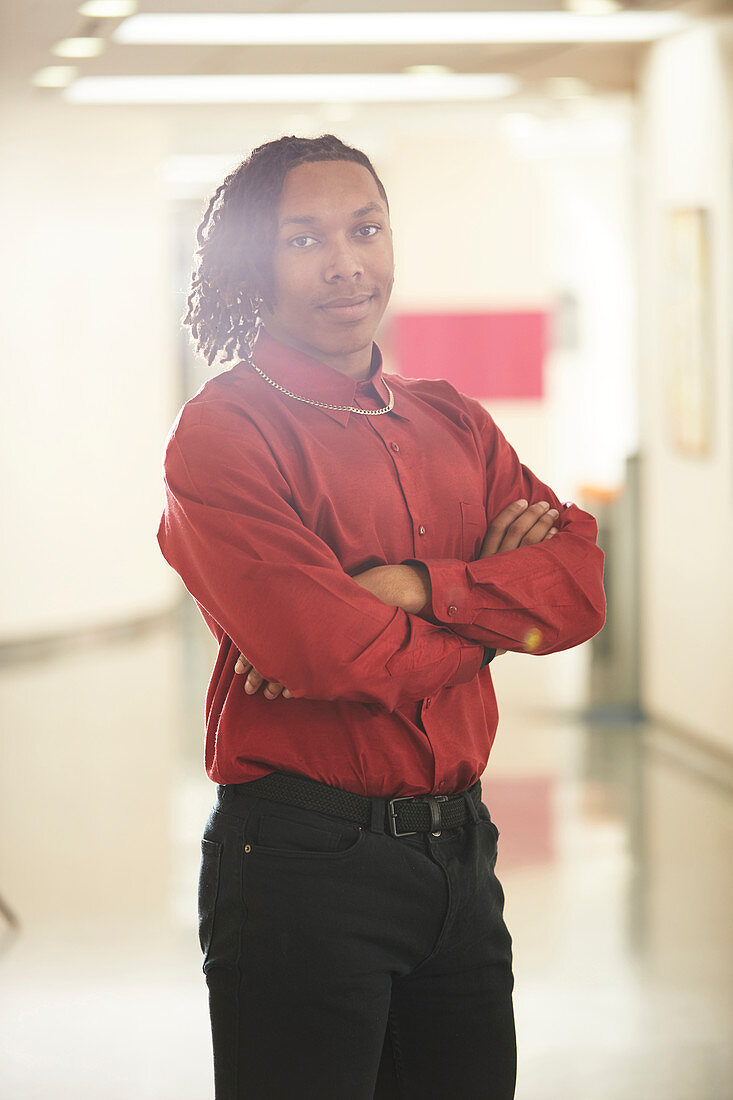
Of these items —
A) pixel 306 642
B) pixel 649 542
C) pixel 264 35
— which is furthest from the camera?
pixel 649 542

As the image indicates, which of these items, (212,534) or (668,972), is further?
(668,972)

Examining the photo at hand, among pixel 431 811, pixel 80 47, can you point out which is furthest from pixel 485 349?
pixel 431 811

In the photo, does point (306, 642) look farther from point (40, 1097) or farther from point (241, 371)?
point (40, 1097)

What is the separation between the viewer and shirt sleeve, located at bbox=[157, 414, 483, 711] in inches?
52.4

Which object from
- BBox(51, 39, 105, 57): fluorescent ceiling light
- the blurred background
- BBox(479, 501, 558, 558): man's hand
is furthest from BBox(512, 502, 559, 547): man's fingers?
BBox(51, 39, 105, 57): fluorescent ceiling light

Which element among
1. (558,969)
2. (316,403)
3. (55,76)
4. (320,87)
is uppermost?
(55,76)

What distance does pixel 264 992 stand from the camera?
4.50 feet

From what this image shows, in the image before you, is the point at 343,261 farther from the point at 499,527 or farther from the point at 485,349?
the point at 485,349

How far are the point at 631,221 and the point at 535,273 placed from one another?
1068 mm

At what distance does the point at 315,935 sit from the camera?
136cm

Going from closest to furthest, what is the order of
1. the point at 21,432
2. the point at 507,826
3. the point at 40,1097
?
the point at 40,1097
the point at 507,826
the point at 21,432

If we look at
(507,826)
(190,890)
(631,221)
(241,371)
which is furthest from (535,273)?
(241,371)

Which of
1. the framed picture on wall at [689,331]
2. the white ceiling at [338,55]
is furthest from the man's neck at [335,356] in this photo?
the framed picture on wall at [689,331]

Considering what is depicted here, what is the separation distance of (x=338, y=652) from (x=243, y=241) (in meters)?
0.49
